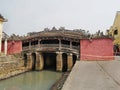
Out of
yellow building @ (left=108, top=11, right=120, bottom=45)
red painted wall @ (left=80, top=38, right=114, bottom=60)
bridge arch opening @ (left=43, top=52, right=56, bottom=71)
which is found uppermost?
yellow building @ (left=108, top=11, right=120, bottom=45)

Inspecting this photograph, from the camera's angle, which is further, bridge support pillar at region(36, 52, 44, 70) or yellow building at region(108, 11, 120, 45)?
yellow building at region(108, 11, 120, 45)

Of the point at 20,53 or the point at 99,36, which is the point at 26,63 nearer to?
the point at 20,53

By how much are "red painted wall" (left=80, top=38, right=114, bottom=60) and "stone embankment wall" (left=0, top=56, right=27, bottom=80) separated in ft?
24.0

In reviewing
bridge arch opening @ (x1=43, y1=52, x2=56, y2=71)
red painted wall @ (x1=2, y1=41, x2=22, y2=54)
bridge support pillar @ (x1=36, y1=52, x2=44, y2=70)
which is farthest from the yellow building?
red painted wall @ (x1=2, y1=41, x2=22, y2=54)

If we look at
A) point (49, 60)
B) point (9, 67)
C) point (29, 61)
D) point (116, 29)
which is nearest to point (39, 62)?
point (29, 61)

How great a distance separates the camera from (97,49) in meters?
28.0

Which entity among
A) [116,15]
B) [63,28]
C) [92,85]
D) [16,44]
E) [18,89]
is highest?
[116,15]

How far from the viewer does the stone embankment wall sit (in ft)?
71.1

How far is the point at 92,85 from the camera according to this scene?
37.9 ft

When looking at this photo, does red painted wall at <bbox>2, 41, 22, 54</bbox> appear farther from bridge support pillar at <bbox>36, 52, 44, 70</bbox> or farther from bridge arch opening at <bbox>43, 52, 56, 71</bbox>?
bridge arch opening at <bbox>43, 52, 56, 71</bbox>

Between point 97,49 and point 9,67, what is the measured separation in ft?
34.8

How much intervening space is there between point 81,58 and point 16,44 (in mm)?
8627

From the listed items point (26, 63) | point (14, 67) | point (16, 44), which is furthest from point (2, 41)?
point (14, 67)

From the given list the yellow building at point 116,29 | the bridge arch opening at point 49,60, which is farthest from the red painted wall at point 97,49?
the yellow building at point 116,29
